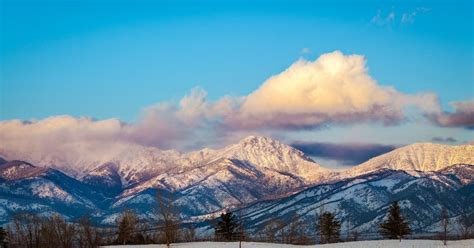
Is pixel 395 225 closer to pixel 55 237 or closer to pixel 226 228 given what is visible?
pixel 226 228

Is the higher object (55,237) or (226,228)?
(226,228)

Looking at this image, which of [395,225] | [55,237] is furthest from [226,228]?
[55,237]

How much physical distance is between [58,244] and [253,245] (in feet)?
131

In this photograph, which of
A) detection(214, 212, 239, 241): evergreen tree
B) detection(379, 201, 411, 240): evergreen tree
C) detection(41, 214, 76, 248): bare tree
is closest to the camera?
detection(41, 214, 76, 248): bare tree

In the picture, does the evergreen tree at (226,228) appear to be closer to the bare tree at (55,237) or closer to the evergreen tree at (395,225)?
the evergreen tree at (395,225)

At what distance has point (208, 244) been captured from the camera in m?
114

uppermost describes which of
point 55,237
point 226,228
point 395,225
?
point 226,228

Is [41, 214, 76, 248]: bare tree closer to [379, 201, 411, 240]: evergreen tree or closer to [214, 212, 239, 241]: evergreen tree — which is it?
[214, 212, 239, 241]: evergreen tree

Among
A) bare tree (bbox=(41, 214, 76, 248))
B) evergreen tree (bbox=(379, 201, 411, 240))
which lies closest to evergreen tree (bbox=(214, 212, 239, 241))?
evergreen tree (bbox=(379, 201, 411, 240))

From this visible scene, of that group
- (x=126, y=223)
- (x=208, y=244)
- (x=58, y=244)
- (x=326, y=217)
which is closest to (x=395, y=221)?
(x=326, y=217)

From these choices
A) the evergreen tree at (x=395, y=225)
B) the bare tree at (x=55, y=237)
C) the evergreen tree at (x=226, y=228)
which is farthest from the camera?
the evergreen tree at (x=226, y=228)

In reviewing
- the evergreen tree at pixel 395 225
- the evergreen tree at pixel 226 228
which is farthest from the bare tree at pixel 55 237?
the evergreen tree at pixel 395 225

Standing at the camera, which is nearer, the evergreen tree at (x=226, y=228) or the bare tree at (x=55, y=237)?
the bare tree at (x=55, y=237)

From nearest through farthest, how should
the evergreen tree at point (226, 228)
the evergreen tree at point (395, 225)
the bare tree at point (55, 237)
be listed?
the bare tree at point (55, 237)
the evergreen tree at point (395, 225)
the evergreen tree at point (226, 228)
